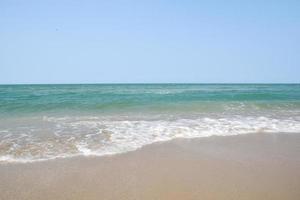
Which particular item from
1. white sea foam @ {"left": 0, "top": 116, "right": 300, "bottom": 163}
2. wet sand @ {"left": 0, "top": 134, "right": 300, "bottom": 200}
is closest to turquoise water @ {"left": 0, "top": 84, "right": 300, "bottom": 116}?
white sea foam @ {"left": 0, "top": 116, "right": 300, "bottom": 163}

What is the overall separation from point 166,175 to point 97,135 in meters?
3.21

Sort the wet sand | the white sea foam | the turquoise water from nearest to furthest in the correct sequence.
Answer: the wet sand → the white sea foam → the turquoise water

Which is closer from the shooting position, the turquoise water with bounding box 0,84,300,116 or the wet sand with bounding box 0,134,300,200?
the wet sand with bounding box 0,134,300,200

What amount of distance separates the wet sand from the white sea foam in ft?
1.70

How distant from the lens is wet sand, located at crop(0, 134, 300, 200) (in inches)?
134

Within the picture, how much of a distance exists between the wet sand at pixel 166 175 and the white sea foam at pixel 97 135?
1.70 feet

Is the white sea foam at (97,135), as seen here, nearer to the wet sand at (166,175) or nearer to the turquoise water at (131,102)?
the wet sand at (166,175)

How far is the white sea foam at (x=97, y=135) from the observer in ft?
→ 17.0

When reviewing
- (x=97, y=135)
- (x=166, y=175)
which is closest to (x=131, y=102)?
(x=97, y=135)

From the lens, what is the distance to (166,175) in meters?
3.98

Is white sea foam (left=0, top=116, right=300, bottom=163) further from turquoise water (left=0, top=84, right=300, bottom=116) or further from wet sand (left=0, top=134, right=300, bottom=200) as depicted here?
turquoise water (left=0, top=84, right=300, bottom=116)

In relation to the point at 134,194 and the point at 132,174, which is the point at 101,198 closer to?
the point at 134,194

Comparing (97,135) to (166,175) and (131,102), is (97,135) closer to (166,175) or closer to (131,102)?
(166,175)

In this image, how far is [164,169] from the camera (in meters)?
4.24
